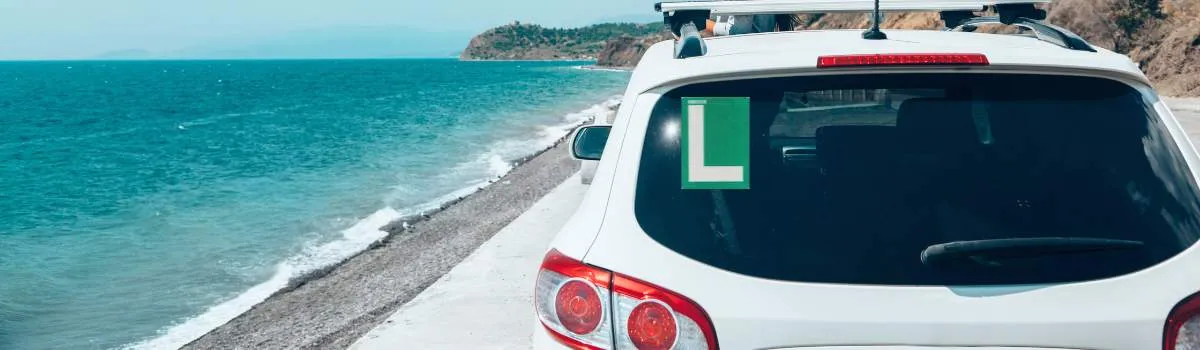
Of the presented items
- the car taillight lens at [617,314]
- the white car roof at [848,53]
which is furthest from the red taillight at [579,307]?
the white car roof at [848,53]

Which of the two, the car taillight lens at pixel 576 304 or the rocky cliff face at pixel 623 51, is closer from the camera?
the car taillight lens at pixel 576 304

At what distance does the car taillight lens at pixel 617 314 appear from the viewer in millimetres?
2176

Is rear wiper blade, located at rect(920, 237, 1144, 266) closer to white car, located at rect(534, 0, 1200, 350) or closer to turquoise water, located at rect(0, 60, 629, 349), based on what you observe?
white car, located at rect(534, 0, 1200, 350)

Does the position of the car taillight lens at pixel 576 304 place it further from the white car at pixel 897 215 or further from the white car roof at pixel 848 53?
the white car roof at pixel 848 53

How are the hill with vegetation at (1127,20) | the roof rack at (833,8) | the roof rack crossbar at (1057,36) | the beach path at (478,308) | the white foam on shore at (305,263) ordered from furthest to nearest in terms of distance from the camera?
the hill with vegetation at (1127,20) → the white foam on shore at (305,263) → the beach path at (478,308) → the roof rack at (833,8) → the roof rack crossbar at (1057,36)

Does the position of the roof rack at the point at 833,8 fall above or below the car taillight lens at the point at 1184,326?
above

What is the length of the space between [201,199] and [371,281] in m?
15.0

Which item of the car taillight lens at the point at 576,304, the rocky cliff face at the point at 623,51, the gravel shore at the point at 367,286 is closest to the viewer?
the car taillight lens at the point at 576,304

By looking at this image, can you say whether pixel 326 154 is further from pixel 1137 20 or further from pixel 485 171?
pixel 1137 20

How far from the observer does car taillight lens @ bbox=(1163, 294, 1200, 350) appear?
2104 millimetres

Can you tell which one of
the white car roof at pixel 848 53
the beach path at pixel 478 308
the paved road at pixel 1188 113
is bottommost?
the paved road at pixel 1188 113

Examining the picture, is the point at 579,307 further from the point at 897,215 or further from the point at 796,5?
the point at 796,5

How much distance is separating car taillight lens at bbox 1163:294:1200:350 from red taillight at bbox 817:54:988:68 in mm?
638

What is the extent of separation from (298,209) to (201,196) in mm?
Answer: 5206
